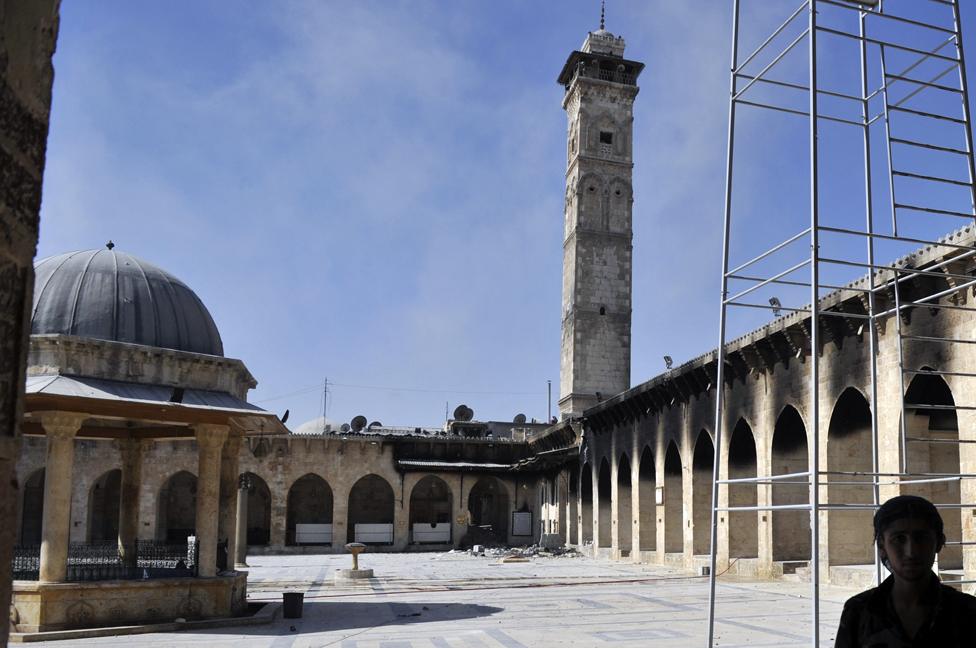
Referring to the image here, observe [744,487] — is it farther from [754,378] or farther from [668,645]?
[668,645]

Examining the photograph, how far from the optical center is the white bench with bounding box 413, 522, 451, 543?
137 feet

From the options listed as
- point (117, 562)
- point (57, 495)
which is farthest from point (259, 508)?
point (57, 495)

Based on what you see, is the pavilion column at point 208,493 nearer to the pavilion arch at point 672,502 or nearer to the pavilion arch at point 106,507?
the pavilion arch at point 672,502

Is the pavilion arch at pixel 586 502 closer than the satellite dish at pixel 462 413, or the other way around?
the pavilion arch at pixel 586 502

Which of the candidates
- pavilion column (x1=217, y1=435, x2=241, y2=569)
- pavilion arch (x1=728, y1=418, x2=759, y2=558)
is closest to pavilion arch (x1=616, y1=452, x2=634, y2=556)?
pavilion arch (x1=728, y1=418, x2=759, y2=558)

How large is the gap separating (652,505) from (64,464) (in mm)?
21469

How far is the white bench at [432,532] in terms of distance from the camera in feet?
137

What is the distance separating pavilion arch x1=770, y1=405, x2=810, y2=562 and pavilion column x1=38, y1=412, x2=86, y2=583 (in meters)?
15.3

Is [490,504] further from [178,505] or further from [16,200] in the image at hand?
[16,200]

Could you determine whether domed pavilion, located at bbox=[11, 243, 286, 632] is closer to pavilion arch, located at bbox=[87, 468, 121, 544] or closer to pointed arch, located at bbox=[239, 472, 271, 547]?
pavilion arch, located at bbox=[87, 468, 121, 544]

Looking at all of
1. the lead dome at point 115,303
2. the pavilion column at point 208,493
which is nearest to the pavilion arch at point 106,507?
the lead dome at point 115,303

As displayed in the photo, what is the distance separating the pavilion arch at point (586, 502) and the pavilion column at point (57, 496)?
84.8 feet

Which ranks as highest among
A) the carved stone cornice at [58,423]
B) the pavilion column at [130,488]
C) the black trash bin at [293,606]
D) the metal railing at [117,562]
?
the carved stone cornice at [58,423]

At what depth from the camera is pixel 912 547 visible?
312 cm
